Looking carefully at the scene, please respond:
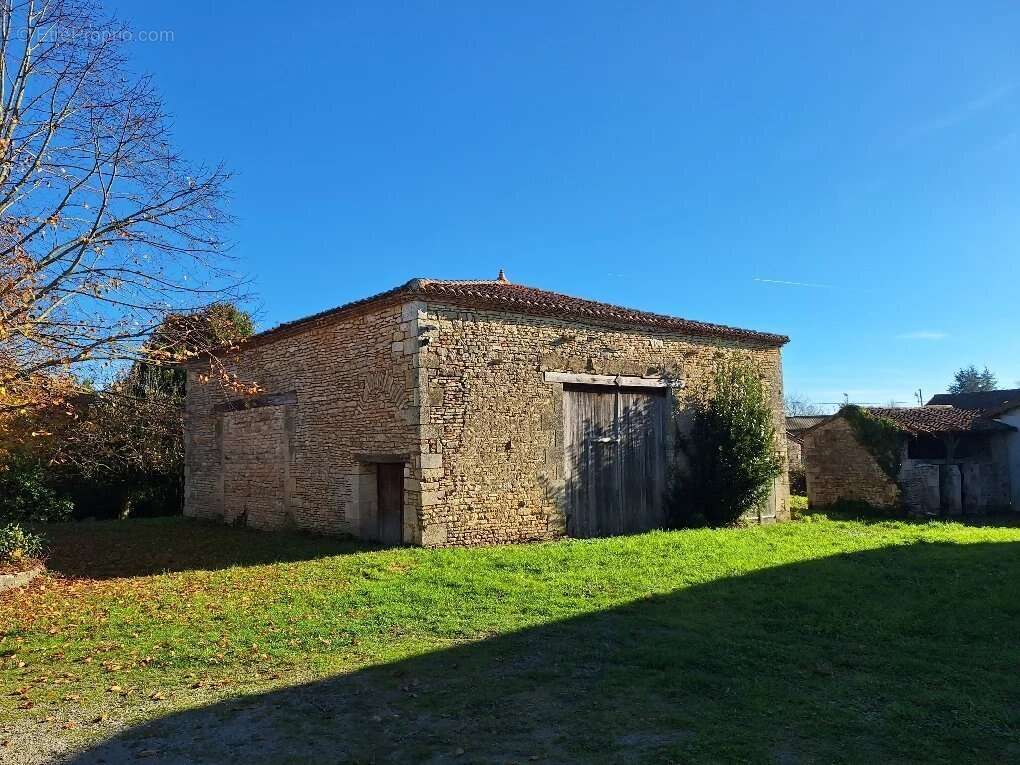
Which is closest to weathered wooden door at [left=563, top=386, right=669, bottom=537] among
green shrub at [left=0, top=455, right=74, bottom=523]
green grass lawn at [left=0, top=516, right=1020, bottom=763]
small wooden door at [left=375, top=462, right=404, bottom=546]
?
green grass lawn at [left=0, top=516, right=1020, bottom=763]

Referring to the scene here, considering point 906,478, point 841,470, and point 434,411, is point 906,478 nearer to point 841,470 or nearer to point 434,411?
point 841,470

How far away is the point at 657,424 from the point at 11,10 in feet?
38.7

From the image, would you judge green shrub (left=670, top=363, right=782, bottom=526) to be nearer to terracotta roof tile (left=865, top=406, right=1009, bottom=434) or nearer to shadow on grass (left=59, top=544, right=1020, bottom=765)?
terracotta roof tile (left=865, top=406, right=1009, bottom=434)

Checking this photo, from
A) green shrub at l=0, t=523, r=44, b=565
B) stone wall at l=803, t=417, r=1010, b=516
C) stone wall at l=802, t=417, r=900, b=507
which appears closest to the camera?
green shrub at l=0, t=523, r=44, b=565

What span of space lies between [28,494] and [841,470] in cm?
2092

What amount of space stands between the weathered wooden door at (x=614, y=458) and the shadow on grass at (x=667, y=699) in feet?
16.9

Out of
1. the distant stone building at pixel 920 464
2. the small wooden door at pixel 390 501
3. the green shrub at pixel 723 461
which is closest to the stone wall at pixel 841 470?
the distant stone building at pixel 920 464

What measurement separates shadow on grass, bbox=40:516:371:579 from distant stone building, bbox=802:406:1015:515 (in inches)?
529

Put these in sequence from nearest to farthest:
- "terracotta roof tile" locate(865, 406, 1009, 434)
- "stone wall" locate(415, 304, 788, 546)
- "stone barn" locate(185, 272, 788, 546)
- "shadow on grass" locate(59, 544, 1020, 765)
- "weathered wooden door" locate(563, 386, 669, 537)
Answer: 1. "shadow on grass" locate(59, 544, 1020, 765)
2. "stone wall" locate(415, 304, 788, 546)
3. "stone barn" locate(185, 272, 788, 546)
4. "weathered wooden door" locate(563, 386, 669, 537)
5. "terracotta roof tile" locate(865, 406, 1009, 434)

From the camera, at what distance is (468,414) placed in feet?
37.8

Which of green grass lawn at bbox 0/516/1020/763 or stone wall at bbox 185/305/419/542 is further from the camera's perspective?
stone wall at bbox 185/305/419/542

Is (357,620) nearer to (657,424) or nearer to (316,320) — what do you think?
(316,320)

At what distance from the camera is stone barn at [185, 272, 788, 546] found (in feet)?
37.0

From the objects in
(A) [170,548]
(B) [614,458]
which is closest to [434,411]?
(B) [614,458]
